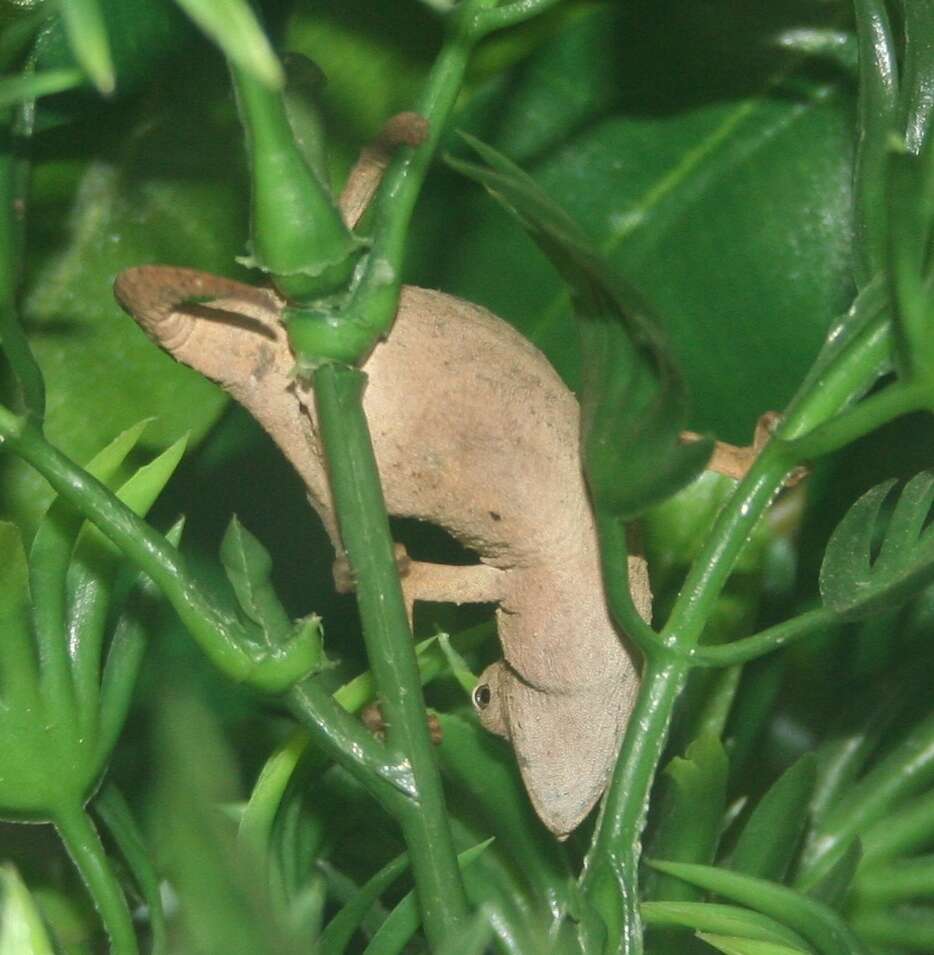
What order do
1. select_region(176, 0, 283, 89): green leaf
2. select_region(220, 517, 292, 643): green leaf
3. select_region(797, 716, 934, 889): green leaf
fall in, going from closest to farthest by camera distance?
select_region(176, 0, 283, 89): green leaf
select_region(220, 517, 292, 643): green leaf
select_region(797, 716, 934, 889): green leaf

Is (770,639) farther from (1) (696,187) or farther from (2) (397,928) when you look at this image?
(1) (696,187)

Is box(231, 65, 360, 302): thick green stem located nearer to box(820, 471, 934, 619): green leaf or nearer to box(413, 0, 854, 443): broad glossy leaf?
box(820, 471, 934, 619): green leaf

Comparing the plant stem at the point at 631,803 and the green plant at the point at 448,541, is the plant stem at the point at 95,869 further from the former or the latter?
the plant stem at the point at 631,803

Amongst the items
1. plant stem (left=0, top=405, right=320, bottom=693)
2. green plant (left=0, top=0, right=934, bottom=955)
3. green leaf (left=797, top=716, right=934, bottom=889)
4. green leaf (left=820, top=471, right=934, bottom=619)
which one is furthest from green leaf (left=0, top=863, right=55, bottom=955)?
green leaf (left=797, top=716, right=934, bottom=889)

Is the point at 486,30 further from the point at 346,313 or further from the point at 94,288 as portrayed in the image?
the point at 94,288

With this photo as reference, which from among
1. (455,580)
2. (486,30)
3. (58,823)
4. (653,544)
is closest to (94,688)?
(58,823)

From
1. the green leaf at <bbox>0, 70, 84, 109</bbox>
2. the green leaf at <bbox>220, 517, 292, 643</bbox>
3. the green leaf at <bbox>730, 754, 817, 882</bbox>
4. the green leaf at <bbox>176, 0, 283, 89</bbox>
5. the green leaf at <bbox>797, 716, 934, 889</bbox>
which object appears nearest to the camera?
the green leaf at <bbox>176, 0, 283, 89</bbox>
